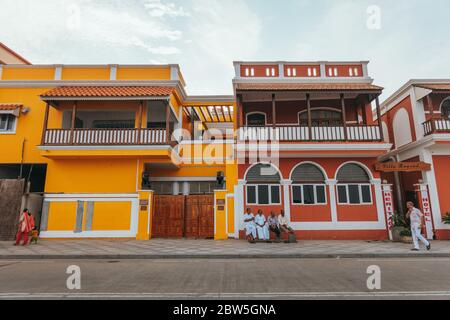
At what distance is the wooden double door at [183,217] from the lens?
13078 millimetres

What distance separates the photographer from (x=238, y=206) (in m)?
13.0

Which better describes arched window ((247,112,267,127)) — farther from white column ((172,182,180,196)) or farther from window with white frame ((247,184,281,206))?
white column ((172,182,180,196))

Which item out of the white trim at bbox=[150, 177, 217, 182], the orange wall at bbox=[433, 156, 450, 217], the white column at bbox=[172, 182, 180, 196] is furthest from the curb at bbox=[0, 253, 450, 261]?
the white trim at bbox=[150, 177, 217, 182]

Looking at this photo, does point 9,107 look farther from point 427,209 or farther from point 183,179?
point 427,209

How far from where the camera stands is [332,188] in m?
13.1

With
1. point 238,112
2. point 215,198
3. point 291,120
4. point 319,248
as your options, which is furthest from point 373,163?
point 215,198

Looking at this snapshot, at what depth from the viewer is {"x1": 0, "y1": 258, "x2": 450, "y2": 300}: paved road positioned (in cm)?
480

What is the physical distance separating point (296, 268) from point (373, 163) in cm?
877

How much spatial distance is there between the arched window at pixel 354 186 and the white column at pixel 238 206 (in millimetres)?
4875

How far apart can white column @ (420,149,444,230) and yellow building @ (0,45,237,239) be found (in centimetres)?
958

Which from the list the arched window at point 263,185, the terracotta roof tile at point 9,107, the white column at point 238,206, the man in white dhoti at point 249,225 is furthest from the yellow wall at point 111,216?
the terracotta roof tile at point 9,107

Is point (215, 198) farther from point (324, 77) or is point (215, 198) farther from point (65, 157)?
point (324, 77)

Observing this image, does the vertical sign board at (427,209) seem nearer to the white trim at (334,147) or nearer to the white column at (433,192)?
the white column at (433,192)

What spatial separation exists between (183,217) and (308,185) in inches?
257
